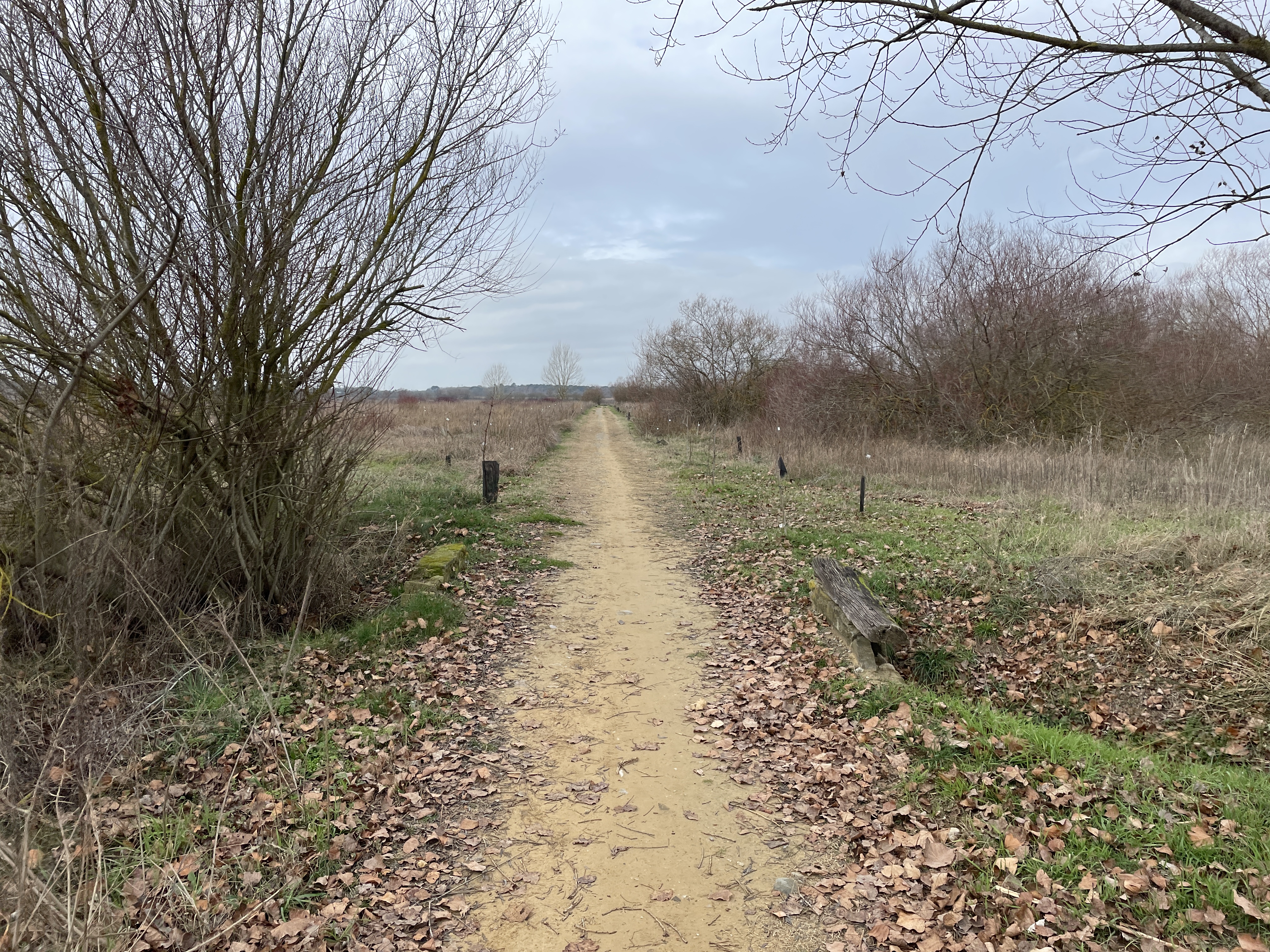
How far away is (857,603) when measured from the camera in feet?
20.5

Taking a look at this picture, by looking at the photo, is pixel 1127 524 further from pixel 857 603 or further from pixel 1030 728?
pixel 1030 728

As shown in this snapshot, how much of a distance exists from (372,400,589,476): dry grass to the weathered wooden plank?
220 inches

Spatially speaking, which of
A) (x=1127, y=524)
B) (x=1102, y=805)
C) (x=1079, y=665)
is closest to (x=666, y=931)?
(x=1102, y=805)

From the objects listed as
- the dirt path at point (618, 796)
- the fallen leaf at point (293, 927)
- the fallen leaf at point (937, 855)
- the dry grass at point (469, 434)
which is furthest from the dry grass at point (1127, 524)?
the dry grass at point (469, 434)

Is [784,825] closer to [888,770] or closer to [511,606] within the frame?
[888,770]

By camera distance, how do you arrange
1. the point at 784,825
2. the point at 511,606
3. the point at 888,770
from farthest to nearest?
the point at 511,606
the point at 888,770
the point at 784,825

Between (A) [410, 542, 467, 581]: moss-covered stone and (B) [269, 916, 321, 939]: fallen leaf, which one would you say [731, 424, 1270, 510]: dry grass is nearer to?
(A) [410, 542, 467, 581]: moss-covered stone

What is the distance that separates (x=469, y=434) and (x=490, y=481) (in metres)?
13.2

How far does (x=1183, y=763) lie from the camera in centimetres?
455

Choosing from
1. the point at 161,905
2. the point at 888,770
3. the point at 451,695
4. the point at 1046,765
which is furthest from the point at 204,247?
the point at 1046,765

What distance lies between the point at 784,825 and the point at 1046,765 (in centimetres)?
163

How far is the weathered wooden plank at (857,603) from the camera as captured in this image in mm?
5844

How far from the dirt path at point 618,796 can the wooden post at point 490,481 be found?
437 cm

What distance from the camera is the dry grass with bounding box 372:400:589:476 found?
18.8 meters
